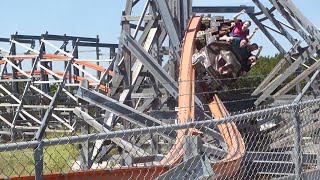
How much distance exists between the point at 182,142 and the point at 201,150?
2.97 feet

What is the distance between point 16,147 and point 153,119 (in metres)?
7.16

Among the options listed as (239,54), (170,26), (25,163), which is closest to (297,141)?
(25,163)

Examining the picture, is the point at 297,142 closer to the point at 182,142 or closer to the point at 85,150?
the point at 182,142

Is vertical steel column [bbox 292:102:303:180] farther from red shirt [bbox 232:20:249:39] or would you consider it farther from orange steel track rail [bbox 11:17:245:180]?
red shirt [bbox 232:20:249:39]

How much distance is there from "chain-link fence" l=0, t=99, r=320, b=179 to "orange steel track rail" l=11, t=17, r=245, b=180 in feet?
0.04

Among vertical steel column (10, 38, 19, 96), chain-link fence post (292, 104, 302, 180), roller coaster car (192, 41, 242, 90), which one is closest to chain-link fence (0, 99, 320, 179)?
chain-link fence post (292, 104, 302, 180)

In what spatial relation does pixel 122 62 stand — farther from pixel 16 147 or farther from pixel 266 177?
pixel 16 147

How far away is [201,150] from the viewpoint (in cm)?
452

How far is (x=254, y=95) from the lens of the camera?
1296cm

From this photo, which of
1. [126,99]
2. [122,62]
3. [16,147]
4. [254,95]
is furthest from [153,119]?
[16,147]

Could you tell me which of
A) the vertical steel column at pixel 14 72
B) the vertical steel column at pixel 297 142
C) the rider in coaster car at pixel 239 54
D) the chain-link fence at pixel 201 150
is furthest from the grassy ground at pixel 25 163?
the vertical steel column at pixel 14 72

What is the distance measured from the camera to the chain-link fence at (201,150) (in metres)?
4.00

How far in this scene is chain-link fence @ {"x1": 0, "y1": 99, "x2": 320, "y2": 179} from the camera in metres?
4.00

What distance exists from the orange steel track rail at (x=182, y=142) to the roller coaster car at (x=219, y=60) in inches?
8.2
